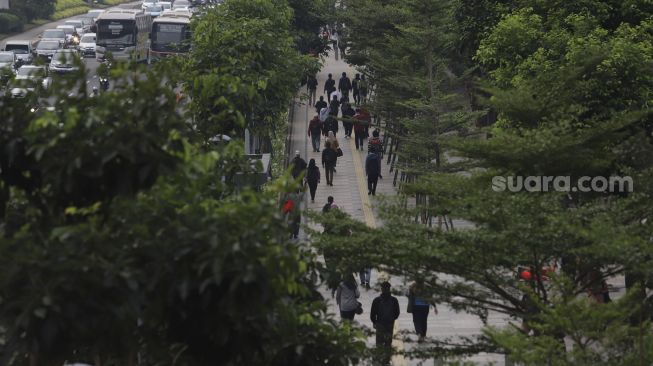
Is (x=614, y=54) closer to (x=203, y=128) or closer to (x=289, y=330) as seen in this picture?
(x=203, y=128)

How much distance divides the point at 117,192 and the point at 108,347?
4.18 feet

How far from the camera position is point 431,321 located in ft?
75.2

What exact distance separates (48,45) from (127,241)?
200ft

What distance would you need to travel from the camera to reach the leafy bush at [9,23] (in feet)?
283

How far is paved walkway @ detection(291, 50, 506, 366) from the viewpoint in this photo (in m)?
20.6

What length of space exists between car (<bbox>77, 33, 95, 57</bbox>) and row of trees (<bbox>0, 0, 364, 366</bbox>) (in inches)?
2429

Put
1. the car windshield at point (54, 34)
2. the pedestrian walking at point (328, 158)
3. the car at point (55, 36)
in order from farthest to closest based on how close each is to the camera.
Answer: the car windshield at point (54, 34) → the car at point (55, 36) → the pedestrian walking at point (328, 158)

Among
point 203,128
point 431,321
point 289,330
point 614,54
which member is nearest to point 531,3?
point 614,54

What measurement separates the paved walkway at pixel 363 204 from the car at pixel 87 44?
1650 cm

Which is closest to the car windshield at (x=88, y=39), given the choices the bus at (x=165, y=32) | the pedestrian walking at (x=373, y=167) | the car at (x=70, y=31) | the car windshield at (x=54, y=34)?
the car windshield at (x=54, y=34)

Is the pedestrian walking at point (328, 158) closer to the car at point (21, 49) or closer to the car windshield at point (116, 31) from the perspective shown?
the car windshield at point (116, 31)

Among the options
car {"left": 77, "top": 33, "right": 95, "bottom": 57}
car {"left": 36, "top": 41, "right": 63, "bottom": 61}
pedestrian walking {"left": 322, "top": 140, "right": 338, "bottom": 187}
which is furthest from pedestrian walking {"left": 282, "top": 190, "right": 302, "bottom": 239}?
car {"left": 77, "top": 33, "right": 95, "bottom": 57}

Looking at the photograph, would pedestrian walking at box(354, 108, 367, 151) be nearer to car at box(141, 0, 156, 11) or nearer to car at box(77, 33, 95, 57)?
car at box(77, 33, 95, 57)

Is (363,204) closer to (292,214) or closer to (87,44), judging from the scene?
(292,214)
